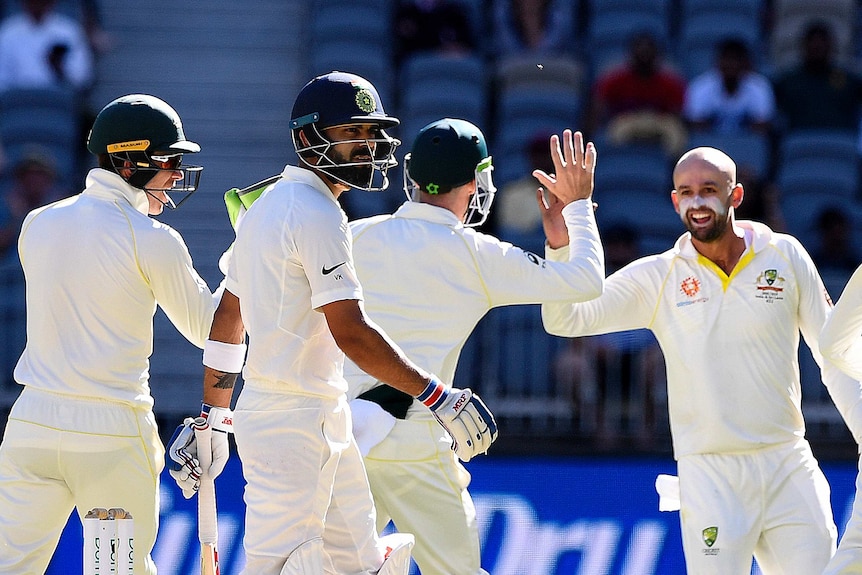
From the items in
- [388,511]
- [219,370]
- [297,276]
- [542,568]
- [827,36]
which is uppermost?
[827,36]

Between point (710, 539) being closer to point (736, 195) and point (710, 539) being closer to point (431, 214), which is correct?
point (736, 195)

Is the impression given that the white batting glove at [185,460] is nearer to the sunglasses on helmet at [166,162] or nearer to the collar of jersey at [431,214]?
the sunglasses on helmet at [166,162]

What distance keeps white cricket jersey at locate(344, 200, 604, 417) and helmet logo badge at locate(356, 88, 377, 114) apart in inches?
29.7

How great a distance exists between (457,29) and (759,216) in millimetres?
3116

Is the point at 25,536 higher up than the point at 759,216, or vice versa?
the point at 759,216

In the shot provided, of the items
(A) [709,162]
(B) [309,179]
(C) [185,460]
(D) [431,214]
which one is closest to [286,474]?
(C) [185,460]

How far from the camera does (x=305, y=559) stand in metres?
4.43

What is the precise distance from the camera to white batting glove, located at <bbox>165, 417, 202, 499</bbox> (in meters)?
4.93

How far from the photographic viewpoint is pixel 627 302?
5.75 meters

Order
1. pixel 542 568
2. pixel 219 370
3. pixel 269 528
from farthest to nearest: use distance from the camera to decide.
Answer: pixel 542 568 → pixel 219 370 → pixel 269 528

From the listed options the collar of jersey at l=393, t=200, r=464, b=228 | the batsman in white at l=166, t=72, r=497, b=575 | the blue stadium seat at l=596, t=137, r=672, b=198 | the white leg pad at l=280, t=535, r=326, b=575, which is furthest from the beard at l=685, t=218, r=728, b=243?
the blue stadium seat at l=596, t=137, r=672, b=198

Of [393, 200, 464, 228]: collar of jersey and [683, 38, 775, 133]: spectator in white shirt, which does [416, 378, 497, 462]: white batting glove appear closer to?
[393, 200, 464, 228]: collar of jersey

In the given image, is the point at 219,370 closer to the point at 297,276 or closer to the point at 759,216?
the point at 297,276

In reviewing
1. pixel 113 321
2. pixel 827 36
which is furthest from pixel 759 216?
pixel 113 321
